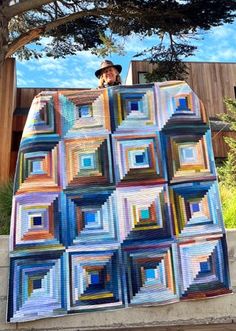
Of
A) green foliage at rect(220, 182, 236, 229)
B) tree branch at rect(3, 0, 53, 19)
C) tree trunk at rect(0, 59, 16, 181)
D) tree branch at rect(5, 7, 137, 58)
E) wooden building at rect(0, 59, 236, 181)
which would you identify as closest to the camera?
green foliage at rect(220, 182, 236, 229)

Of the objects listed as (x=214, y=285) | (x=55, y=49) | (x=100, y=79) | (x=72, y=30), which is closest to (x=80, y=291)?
(x=214, y=285)

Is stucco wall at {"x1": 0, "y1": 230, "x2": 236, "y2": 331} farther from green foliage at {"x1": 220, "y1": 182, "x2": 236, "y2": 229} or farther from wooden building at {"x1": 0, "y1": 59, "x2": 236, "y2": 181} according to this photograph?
wooden building at {"x1": 0, "y1": 59, "x2": 236, "y2": 181}

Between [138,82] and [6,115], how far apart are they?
5.78 m

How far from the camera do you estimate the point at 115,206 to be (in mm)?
2416

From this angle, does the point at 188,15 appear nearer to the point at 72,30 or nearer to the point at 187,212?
the point at 72,30

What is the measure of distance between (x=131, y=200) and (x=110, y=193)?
0.43 feet

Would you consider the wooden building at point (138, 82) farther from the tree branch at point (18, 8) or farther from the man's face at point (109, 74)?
the man's face at point (109, 74)

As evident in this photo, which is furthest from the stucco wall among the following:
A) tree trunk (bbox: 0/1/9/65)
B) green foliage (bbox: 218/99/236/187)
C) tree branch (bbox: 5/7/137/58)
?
tree branch (bbox: 5/7/137/58)

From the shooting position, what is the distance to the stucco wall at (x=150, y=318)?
2.21m

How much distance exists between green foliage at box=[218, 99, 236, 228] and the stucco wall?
0.99m

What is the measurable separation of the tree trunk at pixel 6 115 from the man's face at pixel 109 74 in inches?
141

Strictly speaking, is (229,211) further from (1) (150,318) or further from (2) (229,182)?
(2) (229,182)

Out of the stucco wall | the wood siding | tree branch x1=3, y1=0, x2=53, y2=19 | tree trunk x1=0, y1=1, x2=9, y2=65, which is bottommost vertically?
the stucco wall

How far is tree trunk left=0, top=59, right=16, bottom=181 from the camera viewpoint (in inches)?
273
